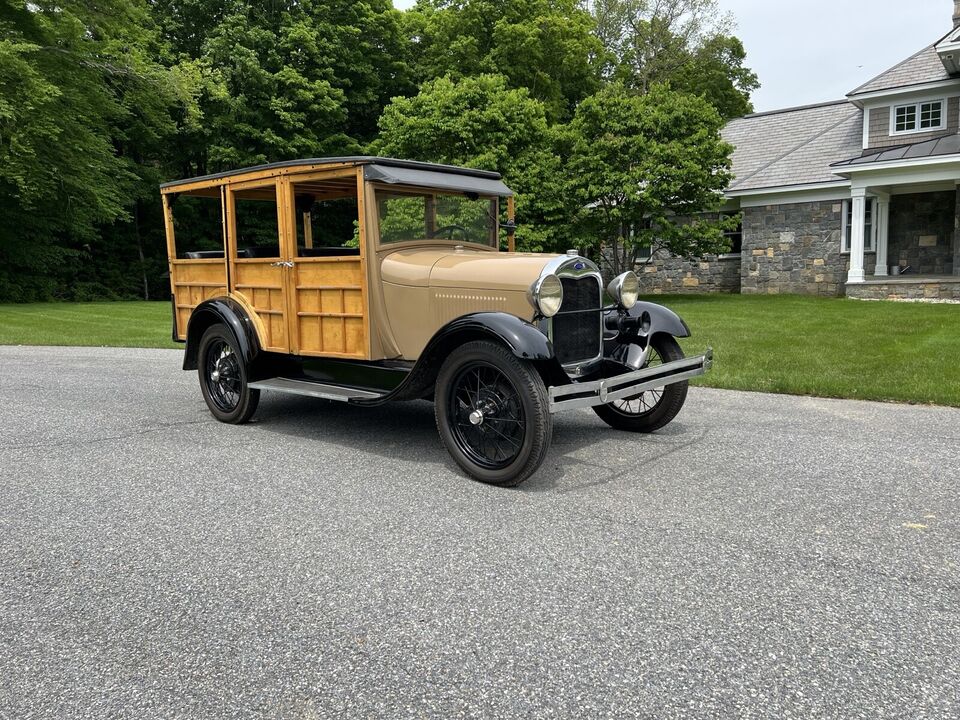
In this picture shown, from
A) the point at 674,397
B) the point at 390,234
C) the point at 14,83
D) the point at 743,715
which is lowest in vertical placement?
the point at 743,715

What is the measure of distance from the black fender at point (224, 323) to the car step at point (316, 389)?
11.2 inches

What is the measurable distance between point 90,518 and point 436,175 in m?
3.59

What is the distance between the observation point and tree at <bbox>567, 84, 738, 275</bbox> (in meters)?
19.5

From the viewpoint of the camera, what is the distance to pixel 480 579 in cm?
329

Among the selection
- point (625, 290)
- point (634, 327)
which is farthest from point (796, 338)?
point (625, 290)

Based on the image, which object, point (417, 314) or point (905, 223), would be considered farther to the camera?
point (905, 223)

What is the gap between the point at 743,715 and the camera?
2320 mm

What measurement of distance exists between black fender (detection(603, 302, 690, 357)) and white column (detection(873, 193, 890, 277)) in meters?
18.4

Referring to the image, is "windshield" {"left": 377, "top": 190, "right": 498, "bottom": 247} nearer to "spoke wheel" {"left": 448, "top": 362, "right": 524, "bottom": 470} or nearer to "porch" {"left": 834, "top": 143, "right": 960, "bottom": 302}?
"spoke wheel" {"left": 448, "top": 362, "right": 524, "bottom": 470}

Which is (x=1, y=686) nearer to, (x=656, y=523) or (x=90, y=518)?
(x=90, y=518)

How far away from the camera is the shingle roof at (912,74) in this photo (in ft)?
67.1

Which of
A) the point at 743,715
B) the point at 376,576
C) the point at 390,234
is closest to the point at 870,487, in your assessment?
the point at 743,715

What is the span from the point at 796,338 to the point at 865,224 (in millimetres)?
12148

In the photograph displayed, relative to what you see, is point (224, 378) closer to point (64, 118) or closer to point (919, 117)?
point (64, 118)
